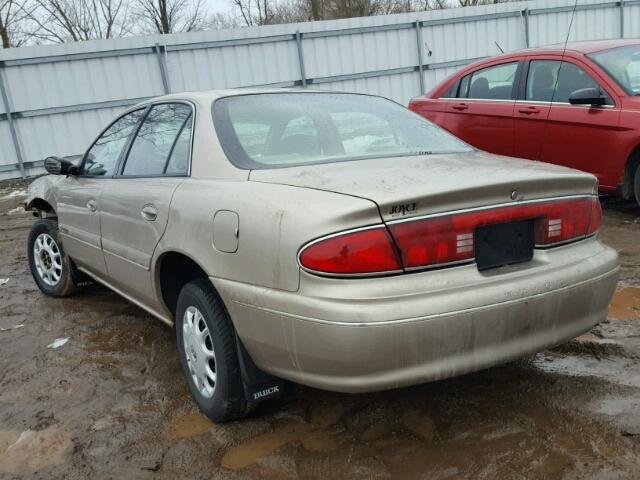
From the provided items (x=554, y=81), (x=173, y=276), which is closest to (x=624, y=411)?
(x=173, y=276)

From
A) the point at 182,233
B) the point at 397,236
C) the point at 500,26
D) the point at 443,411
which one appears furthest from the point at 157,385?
the point at 500,26

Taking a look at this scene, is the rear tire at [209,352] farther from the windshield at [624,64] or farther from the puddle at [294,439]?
the windshield at [624,64]

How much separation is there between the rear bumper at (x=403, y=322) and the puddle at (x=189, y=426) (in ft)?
1.91

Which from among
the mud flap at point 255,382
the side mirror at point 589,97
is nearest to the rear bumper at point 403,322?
the mud flap at point 255,382

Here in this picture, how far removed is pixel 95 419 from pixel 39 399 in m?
0.47

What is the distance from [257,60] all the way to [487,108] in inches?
276

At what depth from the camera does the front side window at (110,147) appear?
374 centimetres

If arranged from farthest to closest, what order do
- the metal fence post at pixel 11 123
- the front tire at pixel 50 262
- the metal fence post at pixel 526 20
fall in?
the metal fence post at pixel 526 20
the metal fence post at pixel 11 123
the front tire at pixel 50 262

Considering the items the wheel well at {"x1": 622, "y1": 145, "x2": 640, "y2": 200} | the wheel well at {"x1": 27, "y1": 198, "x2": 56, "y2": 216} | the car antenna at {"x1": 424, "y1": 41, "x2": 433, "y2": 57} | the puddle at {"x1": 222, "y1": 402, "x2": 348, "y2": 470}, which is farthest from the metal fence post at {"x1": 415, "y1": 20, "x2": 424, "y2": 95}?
the puddle at {"x1": 222, "y1": 402, "x2": 348, "y2": 470}

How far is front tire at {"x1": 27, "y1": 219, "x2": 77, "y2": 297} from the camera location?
4.67m

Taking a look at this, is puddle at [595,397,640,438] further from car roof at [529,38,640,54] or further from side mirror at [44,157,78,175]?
car roof at [529,38,640,54]

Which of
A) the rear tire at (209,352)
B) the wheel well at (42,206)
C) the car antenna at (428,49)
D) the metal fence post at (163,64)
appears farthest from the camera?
the car antenna at (428,49)

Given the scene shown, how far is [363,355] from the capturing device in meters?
2.04

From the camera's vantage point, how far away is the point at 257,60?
479 inches
